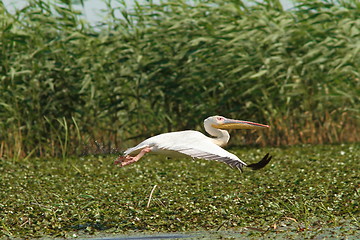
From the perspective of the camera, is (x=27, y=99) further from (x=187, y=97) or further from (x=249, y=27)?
(x=249, y=27)

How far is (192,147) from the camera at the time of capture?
610 cm

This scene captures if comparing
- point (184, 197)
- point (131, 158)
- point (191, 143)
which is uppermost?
point (191, 143)

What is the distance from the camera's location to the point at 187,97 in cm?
1344

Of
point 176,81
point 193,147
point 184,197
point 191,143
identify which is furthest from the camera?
point 176,81

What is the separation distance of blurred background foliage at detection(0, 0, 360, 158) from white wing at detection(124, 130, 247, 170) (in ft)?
19.8

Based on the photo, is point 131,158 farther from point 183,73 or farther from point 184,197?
point 183,73

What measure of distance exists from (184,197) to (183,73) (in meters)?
5.34

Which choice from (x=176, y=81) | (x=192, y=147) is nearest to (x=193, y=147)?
(x=192, y=147)

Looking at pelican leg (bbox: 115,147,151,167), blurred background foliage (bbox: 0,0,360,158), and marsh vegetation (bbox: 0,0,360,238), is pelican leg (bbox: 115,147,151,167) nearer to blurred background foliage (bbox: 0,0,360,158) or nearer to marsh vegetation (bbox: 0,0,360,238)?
marsh vegetation (bbox: 0,0,360,238)

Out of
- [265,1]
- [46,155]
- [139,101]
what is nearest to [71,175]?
[46,155]

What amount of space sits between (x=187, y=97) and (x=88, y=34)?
2.31m

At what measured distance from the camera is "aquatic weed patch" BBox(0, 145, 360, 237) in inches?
273

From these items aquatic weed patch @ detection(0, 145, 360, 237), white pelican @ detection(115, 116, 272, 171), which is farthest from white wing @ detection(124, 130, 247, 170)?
aquatic weed patch @ detection(0, 145, 360, 237)

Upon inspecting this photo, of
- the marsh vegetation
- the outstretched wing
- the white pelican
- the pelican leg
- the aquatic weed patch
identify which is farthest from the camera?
the marsh vegetation
